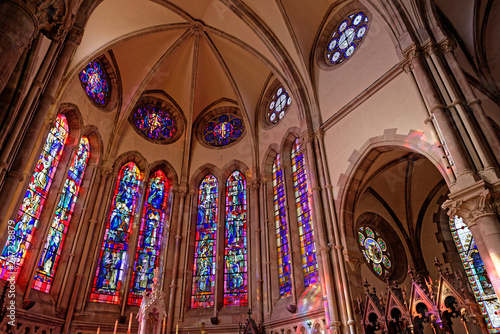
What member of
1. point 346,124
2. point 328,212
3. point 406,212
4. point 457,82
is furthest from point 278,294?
point 457,82

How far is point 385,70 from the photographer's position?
885cm

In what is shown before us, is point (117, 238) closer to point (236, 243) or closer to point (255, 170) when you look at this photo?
point (236, 243)

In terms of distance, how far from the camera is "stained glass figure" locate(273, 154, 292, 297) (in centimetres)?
1065

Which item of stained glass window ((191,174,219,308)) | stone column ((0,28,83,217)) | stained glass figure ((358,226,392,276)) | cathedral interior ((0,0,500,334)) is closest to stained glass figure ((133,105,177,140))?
cathedral interior ((0,0,500,334))

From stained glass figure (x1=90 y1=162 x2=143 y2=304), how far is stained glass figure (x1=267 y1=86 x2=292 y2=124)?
5.52 m

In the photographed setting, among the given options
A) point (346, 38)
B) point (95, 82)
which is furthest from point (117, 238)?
point (346, 38)

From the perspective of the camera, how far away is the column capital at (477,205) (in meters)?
5.85

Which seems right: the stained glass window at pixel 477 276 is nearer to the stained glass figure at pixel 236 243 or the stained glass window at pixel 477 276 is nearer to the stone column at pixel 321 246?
the stone column at pixel 321 246

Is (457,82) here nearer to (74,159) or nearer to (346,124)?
(346,124)

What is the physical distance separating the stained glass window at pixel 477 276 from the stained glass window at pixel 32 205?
11.4m

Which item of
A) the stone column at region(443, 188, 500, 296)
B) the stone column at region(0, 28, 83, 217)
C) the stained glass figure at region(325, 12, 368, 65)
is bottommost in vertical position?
the stone column at region(443, 188, 500, 296)

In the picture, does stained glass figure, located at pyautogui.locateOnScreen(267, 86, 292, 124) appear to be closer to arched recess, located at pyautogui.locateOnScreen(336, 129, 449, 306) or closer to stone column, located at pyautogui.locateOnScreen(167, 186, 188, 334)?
arched recess, located at pyautogui.locateOnScreen(336, 129, 449, 306)

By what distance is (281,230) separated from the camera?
11.6 meters

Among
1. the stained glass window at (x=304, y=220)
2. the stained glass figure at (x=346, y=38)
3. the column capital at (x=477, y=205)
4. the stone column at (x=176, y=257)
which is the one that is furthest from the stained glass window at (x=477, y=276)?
the stone column at (x=176, y=257)
